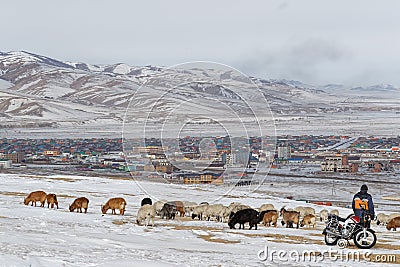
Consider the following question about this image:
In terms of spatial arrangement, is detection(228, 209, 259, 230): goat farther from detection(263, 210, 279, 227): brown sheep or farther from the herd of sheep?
detection(263, 210, 279, 227): brown sheep

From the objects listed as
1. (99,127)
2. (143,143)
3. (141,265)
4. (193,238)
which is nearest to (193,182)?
(143,143)

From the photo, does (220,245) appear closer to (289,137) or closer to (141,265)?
(141,265)

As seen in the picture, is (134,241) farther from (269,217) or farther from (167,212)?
(269,217)

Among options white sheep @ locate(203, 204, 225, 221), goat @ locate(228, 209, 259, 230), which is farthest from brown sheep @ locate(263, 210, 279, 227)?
white sheep @ locate(203, 204, 225, 221)

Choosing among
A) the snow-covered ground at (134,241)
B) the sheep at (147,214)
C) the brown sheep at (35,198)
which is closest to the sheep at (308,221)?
the snow-covered ground at (134,241)

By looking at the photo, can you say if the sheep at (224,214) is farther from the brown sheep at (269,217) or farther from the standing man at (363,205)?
the standing man at (363,205)
